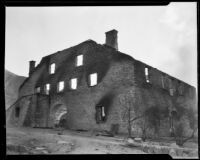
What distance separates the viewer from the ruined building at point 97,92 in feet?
55.0

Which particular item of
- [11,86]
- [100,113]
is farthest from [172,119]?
[11,86]

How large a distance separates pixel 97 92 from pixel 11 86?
1958 centimetres

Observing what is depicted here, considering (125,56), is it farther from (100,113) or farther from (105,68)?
(100,113)

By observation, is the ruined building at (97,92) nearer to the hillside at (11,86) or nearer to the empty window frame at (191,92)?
the empty window frame at (191,92)

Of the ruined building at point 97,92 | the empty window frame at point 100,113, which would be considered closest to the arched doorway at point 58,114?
the ruined building at point 97,92

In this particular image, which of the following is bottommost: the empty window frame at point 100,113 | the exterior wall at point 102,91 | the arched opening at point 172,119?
the arched opening at point 172,119

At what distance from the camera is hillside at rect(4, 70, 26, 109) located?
104 feet

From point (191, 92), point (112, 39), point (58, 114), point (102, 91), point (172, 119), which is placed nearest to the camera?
point (102, 91)

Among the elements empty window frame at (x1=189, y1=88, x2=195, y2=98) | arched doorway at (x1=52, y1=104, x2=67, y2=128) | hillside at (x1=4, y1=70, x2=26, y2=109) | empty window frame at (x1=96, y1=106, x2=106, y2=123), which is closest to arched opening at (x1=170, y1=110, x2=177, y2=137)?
empty window frame at (x1=96, y1=106, x2=106, y2=123)

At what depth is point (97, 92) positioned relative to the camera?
18.2 meters

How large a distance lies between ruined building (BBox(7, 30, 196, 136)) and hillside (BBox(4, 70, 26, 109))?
8.48m

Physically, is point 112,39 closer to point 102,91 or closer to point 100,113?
point 102,91

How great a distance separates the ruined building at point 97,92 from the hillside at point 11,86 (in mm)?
8481

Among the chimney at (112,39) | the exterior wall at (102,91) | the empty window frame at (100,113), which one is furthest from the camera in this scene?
the chimney at (112,39)
